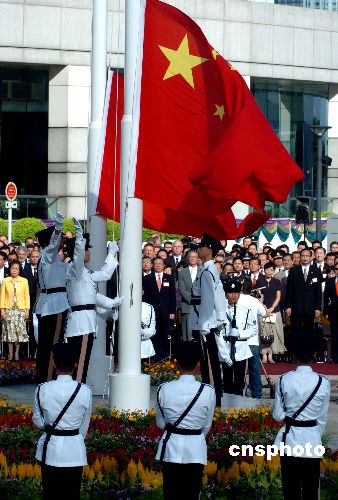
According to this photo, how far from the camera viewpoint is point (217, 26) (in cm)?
4947

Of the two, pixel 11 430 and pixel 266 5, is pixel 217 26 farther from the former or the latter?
pixel 11 430

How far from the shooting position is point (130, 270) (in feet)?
51.5

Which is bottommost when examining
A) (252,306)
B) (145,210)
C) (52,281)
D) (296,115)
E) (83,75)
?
(252,306)

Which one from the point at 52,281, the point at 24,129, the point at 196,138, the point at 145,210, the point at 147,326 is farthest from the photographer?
the point at 24,129

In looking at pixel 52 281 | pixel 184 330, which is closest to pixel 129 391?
pixel 52 281

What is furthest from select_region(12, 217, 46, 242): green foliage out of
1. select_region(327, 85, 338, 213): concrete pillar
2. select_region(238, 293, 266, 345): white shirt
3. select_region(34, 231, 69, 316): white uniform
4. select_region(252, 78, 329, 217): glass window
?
select_region(327, 85, 338, 213): concrete pillar

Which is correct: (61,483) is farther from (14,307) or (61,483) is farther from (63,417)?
(14,307)

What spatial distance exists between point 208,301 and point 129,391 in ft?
6.82

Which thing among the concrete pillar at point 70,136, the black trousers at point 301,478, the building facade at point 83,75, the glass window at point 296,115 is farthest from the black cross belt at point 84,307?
the glass window at point 296,115

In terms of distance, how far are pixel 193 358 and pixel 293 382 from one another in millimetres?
899

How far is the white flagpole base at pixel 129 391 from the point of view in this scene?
1562cm

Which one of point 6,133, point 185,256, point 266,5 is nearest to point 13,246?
point 185,256

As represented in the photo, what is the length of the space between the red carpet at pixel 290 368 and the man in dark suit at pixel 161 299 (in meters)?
1.85

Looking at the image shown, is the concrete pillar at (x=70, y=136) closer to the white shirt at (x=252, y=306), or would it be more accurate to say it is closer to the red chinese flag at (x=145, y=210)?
the white shirt at (x=252, y=306)
